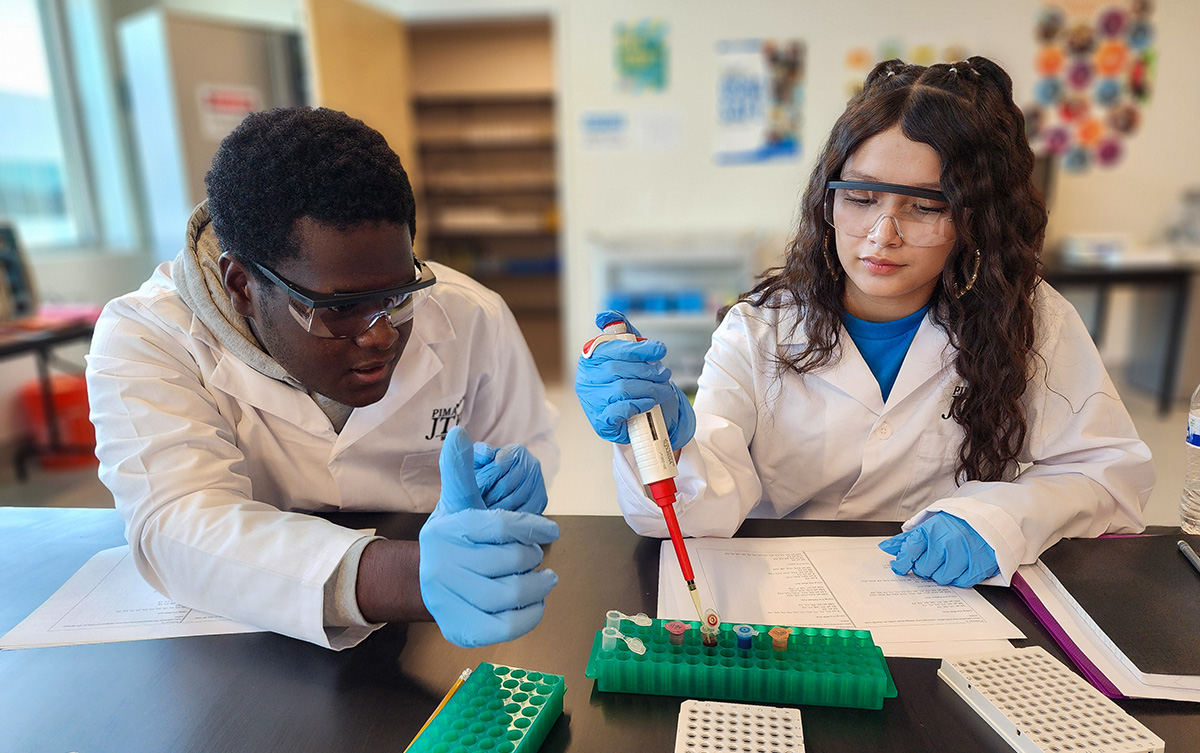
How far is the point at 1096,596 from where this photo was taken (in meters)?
0.84

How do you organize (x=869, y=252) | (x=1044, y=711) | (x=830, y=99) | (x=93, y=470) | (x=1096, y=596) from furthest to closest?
(x=830, y=99), (x=93, y=470), (x=869, y=252), (x=1096, y=596), (x=1044, y=711)

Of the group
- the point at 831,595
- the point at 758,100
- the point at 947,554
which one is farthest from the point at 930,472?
the point at 758,100

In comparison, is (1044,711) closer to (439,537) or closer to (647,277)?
(439,537)

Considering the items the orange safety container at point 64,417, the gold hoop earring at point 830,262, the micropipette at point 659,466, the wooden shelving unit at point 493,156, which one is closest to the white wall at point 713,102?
the orange safety container at point 64,417

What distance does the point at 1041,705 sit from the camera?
667mm

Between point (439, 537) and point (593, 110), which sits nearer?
point (439, 537)

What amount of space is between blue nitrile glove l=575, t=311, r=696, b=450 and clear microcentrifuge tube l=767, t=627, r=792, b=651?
11.7 inches

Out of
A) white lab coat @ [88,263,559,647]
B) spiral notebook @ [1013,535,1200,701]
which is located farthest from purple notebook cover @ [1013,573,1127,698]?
white lab coat @ [88,263,559,647]

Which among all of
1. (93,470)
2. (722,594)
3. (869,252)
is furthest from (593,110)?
(722,594)

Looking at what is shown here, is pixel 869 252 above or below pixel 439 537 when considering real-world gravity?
above

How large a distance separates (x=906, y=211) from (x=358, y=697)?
3.19 feet

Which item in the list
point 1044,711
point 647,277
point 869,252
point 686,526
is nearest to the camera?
point 1044,711

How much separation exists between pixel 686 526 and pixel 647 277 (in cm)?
349

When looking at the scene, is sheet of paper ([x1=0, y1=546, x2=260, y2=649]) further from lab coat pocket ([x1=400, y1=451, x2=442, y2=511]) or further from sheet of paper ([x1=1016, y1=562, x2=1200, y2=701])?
sheet of paper ([x1=1016, y1=562, x2=1200, y2=701])
